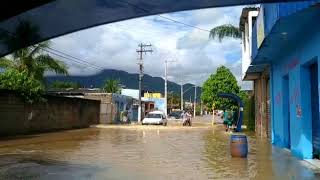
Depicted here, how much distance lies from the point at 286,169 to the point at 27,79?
21.4 m

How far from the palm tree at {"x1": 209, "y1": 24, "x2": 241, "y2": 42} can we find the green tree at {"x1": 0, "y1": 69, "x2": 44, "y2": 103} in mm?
12619

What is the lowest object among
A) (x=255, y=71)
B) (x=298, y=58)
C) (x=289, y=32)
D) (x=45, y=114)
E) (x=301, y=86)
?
(x=45, y=114)

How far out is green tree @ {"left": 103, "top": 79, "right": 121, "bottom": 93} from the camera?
8856 centimetres

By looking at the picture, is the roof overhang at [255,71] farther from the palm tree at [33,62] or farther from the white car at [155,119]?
the white car at [155,119]

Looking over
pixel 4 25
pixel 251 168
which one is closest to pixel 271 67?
pixel 251 168

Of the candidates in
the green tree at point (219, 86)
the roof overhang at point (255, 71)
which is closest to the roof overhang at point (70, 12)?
the roof overhang at point (255, 71)

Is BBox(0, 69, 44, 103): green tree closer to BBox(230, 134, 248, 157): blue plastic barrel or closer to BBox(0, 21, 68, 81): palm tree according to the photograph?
BBox(0, 21, 68, 81): palm tree

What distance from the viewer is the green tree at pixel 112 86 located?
291 feet

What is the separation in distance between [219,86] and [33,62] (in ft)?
69.3

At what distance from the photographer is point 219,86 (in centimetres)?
5266

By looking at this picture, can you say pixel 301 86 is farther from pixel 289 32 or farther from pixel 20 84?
pixel 20 84

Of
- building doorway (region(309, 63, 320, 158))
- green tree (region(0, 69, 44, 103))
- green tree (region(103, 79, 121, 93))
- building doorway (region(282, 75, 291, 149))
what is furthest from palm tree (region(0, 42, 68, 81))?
green tree (region(103, 79, 121, 93))

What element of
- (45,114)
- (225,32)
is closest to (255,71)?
(225,32)

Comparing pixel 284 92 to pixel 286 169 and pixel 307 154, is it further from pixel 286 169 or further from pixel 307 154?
pixel 286 169
